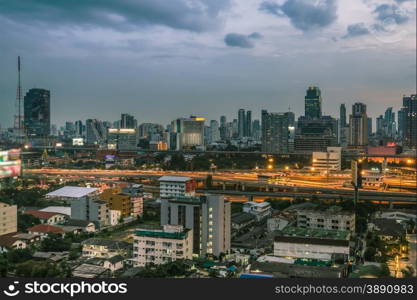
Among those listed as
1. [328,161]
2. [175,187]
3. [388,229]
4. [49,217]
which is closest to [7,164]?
[49,217]

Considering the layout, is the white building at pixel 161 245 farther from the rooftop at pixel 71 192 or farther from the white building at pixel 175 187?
the rooftop at pixel 71 192

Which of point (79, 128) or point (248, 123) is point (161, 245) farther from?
point (79, 128)

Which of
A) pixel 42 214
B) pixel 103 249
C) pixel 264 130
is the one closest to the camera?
pixel 103 249

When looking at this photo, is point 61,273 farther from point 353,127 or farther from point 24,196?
point 353,127

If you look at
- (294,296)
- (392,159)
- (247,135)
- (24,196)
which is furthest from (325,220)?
(247,135)

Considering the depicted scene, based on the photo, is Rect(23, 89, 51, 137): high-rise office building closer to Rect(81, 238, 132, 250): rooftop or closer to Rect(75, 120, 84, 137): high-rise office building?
Rect(75, 120, 84, 137): high-rise office building

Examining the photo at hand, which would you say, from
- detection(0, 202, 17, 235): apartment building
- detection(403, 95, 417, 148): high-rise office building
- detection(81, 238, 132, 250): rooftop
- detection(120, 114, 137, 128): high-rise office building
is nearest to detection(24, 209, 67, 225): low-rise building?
detection(0, 202, 17, 235): apartment building
